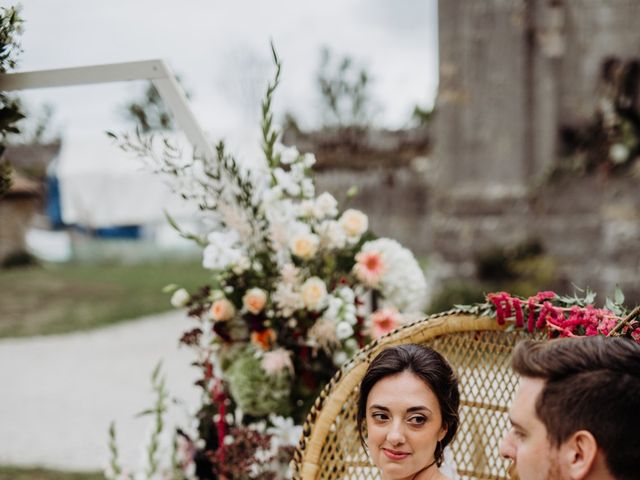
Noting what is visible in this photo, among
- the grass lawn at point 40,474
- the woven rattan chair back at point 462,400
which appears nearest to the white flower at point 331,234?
the woven rattan chair back at point 462,400

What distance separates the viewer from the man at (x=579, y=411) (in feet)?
4.43

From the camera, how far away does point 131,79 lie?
2.46 metres

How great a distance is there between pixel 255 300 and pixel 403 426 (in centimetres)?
83

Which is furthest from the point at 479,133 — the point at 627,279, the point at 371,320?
the point at 371,320

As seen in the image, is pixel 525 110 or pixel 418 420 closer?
pixel 418 420

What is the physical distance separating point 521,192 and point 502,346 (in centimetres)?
643

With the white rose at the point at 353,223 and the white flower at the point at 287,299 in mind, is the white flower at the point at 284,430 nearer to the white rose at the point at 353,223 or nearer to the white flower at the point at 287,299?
the white flower at the point at 287,299

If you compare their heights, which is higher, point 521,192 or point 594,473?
point 521,192

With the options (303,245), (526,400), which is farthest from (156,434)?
(526,400)

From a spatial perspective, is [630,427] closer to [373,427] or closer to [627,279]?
[373,427]

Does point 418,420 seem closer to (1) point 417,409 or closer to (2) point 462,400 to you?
(1) point 417,409

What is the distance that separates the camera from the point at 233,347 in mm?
2773

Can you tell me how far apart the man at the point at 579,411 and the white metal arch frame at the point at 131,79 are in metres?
1.49

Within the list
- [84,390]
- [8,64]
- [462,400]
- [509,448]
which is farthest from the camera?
[84,390]
